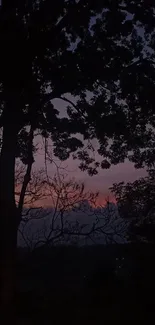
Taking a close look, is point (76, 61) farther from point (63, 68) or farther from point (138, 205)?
point (138, 205)

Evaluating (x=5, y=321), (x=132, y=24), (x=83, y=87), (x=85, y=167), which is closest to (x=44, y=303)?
(x=5, y=321)

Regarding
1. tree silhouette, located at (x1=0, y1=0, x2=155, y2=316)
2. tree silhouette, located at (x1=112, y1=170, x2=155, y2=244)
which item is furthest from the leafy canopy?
tree silhouette, located at (x1=112, y1=170, x2=155, y2=244)

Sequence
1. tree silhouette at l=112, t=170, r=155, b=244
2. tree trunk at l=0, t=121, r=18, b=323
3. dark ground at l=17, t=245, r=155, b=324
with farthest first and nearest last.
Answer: tree silhouette at l=112, t=170, r=155, b=244
dark ground at l=17, t=245, r=155, b=324
tree trunk at l=0, t=121, r=18, b=323

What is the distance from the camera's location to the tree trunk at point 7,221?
9516mm

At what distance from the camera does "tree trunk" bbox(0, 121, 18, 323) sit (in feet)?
31.2

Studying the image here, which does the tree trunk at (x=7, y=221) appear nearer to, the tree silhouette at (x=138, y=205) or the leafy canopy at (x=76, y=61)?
the leafy canopy at (x=76, y=61)

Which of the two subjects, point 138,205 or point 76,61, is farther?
point 138,205

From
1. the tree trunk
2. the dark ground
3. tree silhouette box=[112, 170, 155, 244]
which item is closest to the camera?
the tree trunk

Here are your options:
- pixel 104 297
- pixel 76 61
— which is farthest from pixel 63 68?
pixel 104 297

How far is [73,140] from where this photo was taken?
13266 mm

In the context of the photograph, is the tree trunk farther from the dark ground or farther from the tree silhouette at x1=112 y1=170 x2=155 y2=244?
the tree silhouette at x1=112 y1=170 x2=155 y2=244

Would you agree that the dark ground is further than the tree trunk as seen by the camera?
Yes

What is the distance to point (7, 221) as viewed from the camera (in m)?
9.97

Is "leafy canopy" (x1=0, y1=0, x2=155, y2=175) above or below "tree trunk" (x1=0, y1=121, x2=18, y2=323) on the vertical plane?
above
